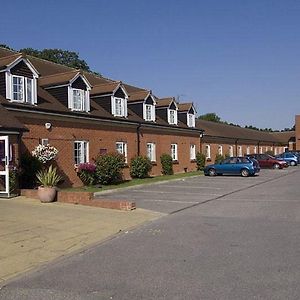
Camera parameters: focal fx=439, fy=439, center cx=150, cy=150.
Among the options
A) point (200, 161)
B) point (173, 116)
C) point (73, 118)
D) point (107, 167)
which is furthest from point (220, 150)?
point (73, 118)

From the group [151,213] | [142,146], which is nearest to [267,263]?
[151,213]

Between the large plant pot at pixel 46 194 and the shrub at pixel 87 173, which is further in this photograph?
the shrub at pixel 87 173

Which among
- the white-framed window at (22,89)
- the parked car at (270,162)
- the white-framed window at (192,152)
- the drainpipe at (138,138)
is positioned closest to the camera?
the white-framed window at (22,89)

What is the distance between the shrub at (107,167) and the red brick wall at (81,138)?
39.8 inches

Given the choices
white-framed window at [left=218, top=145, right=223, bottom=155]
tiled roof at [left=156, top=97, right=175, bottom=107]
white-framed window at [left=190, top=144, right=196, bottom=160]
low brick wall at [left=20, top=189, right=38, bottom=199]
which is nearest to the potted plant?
low brick wall at [left=20, top=189, right=38, bottom=199]

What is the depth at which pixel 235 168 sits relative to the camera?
108 feet

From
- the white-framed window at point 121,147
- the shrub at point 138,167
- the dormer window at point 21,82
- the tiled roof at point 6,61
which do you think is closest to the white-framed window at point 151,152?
the shrub at point 138,167

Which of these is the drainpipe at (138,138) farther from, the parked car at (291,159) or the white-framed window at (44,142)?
the parked car at (291,159)

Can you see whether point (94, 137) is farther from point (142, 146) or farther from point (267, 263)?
point (267, 263)

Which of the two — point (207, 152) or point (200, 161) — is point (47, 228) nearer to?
point (200, 161)

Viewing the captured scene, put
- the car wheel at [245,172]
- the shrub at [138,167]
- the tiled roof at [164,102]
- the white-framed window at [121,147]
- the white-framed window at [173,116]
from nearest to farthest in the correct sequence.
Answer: the white-framed window at [121,147] < the shrub at [138,167] < the car wheel at [245,172] < the tiled roof at [164,102] < the white-framed window at [173,116]

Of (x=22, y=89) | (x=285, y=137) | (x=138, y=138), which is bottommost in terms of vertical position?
(x=138, y=138)

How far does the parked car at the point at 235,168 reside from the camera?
106 ft

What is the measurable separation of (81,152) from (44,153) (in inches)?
165
